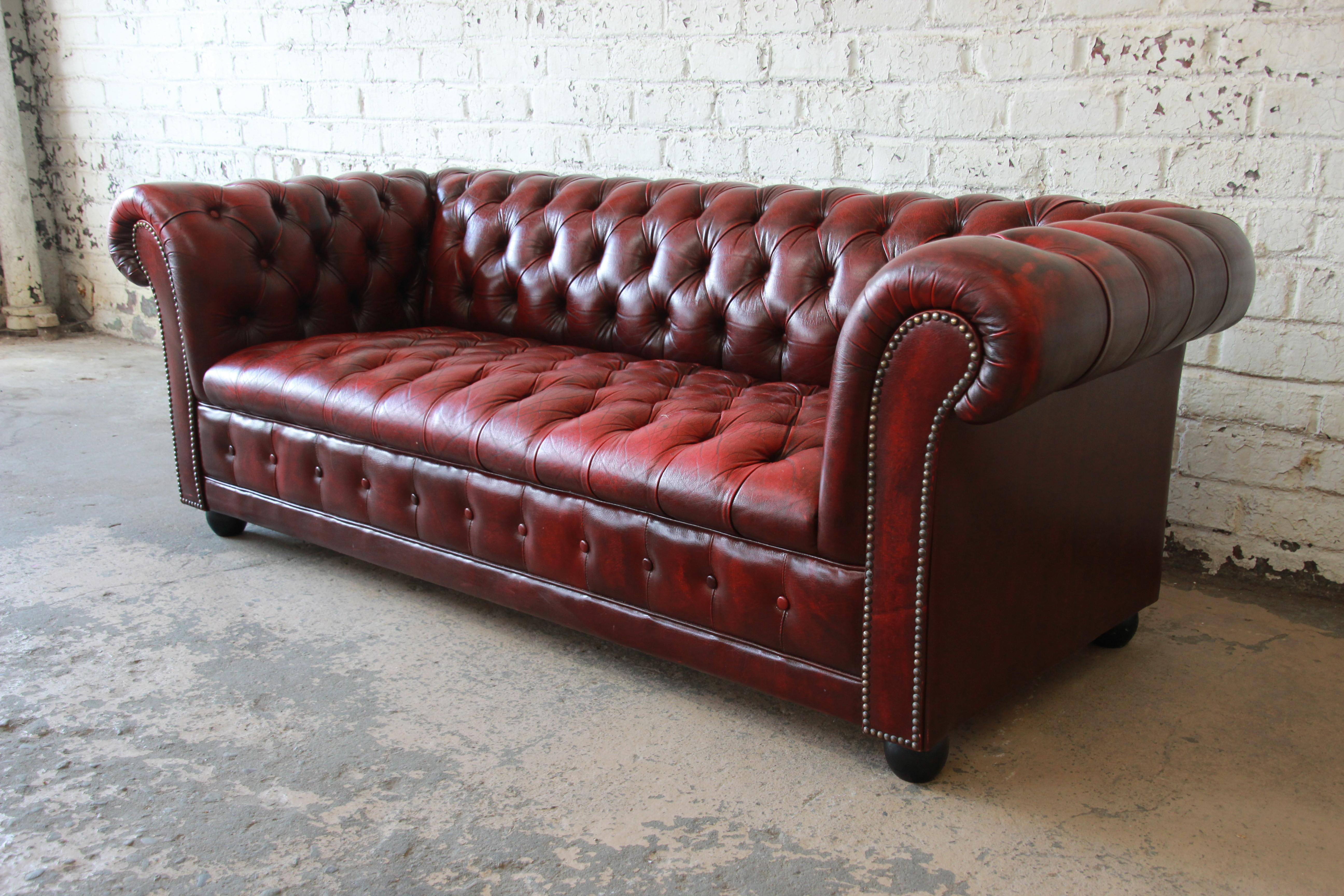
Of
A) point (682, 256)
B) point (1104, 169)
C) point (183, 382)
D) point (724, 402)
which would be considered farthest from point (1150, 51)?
point (183, 382)

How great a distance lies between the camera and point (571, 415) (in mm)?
2008

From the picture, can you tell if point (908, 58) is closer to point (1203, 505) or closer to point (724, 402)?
point (724, 402)

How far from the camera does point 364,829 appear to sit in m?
1.49

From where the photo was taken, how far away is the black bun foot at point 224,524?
8.57 ft

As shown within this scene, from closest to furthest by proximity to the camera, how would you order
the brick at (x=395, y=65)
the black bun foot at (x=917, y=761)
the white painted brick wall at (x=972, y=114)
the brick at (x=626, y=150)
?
the black bun foot at (x=917, y=761) → the white painted brick wall at (x=972, y=114) → the brick at (x=626, y=150) → the brick at (x=395, y=65)

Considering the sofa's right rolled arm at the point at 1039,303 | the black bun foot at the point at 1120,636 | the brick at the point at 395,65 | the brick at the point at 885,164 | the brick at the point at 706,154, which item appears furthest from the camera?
the brick at the point at 395,65

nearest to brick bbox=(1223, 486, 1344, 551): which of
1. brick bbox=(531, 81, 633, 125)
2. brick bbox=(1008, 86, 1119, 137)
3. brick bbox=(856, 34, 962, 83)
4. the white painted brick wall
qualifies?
the white painted brick wall

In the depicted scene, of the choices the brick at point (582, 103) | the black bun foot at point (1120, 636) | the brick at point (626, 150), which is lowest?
the black bun foot at point (1120, 636)

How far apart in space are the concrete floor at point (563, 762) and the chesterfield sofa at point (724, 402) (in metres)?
0.10

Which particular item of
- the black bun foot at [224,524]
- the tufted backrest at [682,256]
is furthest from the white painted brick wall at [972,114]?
the black bun foot at [224,524]

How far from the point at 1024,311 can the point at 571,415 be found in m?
0.93

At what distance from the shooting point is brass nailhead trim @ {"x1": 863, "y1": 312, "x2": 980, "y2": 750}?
1.39 meters

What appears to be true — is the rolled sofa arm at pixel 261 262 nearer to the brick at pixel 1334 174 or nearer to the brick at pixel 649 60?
the brick at pixel 649 60

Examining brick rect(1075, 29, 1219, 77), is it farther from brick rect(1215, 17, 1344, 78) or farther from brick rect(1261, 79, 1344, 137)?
brick rect(1261, 79, 1344, 137)
